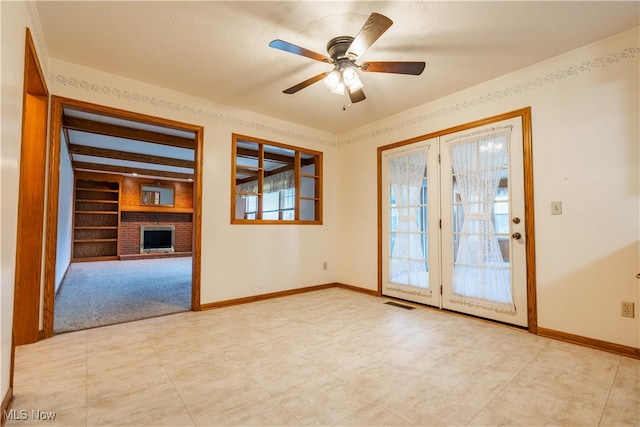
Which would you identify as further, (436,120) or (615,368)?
(436,120)

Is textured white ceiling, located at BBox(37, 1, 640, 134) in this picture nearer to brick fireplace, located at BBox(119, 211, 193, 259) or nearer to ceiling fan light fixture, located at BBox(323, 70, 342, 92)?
ceiling fan light fixture, located at BBox(323, 70, 342, 92)

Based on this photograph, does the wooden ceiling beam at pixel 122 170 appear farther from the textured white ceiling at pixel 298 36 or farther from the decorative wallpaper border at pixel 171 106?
the textured white ceiling at pixel 298 36

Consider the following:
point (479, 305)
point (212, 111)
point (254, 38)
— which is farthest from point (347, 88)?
point (479, 305)

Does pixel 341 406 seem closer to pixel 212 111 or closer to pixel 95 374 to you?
pixel 95 374

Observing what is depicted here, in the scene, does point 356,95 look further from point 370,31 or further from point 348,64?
point 370,31

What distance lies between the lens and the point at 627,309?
2264mm

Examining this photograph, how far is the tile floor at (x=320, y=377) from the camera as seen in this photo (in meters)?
1.54

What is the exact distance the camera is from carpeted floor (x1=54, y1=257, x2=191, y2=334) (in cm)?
312

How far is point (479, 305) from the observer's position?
3096mm

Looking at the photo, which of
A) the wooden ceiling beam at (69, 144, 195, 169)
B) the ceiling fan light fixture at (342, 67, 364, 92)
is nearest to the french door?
the ceiling fan light fixture at (342, 67, 364, 92)

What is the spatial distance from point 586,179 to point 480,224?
35.7 inches

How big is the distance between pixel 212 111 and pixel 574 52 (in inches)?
142

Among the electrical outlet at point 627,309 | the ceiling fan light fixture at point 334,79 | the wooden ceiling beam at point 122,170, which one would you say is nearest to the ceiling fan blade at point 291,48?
the ceiling fan light fixture at point 334,79

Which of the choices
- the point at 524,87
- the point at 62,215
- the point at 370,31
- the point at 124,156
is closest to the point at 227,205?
the point at 370,31
